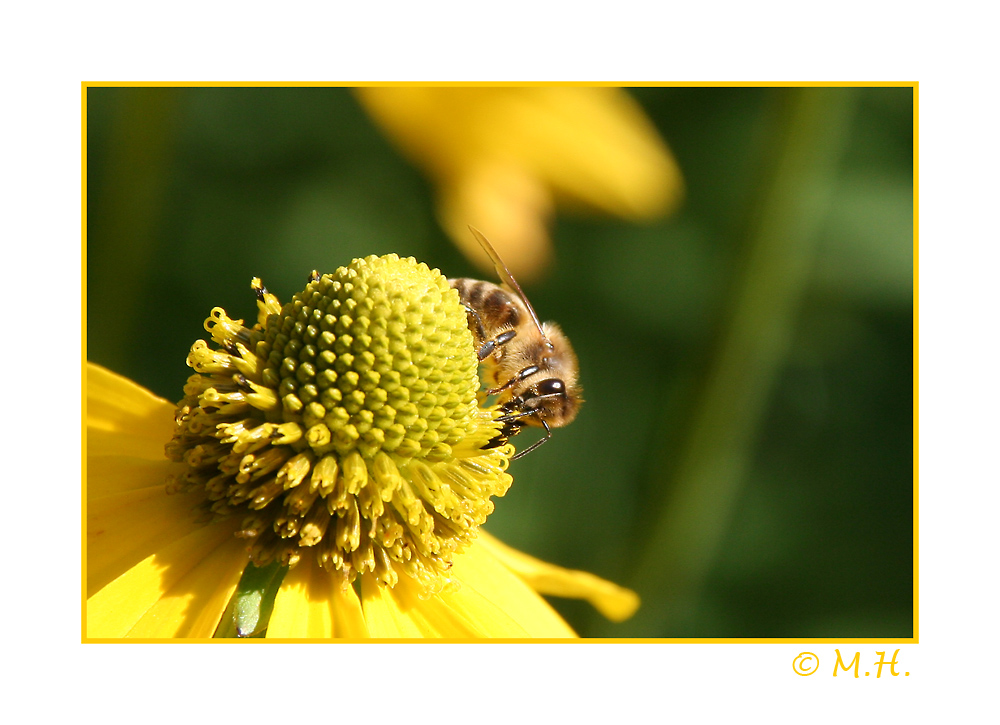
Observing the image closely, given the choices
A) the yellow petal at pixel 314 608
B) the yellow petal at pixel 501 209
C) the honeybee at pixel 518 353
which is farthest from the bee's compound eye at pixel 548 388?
the yellow petal at pixel 501 209

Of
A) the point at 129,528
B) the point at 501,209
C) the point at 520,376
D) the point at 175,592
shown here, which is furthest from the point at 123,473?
the point at 501,209

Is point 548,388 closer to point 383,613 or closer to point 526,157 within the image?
point 383,613

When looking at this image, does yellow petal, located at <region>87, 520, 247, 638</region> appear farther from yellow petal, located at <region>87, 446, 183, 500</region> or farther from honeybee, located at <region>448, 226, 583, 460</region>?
honeybee, located at <region>448, 226, 583, 460</region>

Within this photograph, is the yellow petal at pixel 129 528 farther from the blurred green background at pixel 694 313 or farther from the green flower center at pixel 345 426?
the blurred green background at pixel 694 313

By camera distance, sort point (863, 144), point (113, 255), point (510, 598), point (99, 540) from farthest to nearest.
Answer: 1. point (863, 144)
2. point (113, 255)
3. point (510, 598)
4. point (99, 540)
